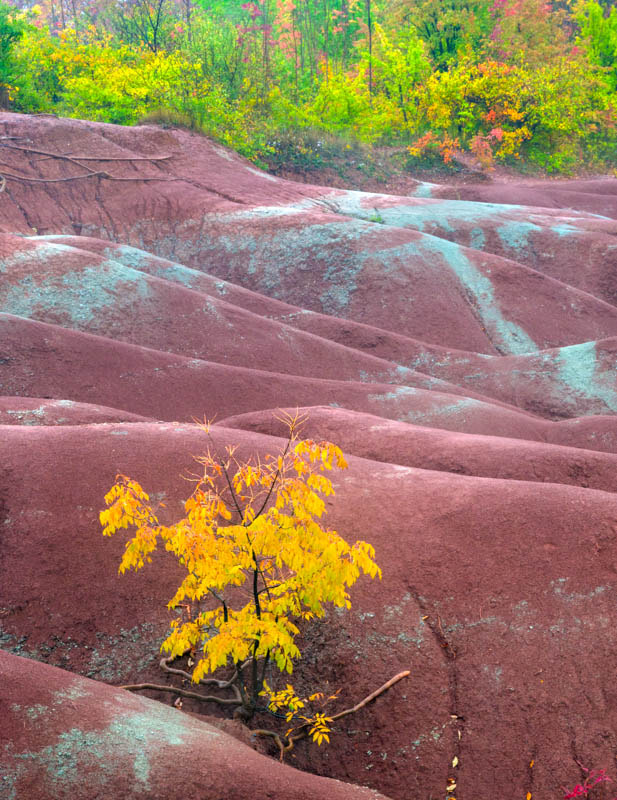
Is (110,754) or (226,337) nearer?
(110,754)

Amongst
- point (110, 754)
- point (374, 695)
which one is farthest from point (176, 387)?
point (110, 754)

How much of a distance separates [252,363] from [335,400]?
2.85 meters

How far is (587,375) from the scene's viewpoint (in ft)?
58.6

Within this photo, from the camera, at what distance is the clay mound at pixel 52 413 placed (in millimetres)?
11555

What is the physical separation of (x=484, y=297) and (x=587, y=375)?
6.06 metres

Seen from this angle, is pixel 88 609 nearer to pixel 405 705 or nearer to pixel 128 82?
pixel 405 705

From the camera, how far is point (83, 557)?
25.4 ft

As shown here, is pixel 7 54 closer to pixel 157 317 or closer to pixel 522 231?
pixel 157 317

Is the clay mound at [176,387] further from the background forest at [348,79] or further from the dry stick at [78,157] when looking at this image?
the background forest at [348,79]

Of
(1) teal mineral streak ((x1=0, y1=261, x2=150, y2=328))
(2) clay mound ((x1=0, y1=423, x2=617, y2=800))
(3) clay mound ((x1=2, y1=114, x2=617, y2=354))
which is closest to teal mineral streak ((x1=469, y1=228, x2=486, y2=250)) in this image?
(3) clay mound ((x1=2, y1=114, x2=617, y2=354))

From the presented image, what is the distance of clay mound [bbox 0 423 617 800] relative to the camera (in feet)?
20.7

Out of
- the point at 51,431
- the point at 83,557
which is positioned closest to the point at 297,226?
the point at 51,431

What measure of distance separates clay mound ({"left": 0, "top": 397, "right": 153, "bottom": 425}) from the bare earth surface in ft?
0.19

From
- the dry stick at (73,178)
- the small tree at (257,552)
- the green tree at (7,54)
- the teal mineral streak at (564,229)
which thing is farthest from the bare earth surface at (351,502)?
the green tree at (7,54)
